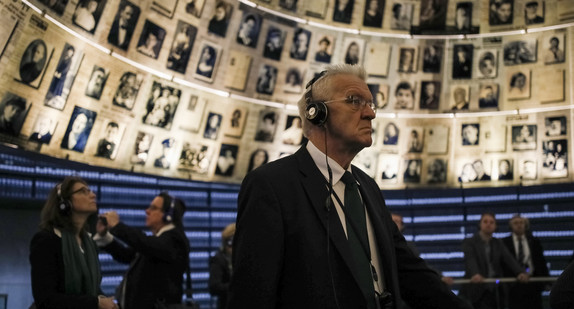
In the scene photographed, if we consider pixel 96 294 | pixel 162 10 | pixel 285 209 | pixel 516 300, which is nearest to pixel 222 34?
pixel 162 10

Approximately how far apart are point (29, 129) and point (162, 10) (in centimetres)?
238

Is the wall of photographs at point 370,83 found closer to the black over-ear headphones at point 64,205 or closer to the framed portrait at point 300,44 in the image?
the framed portrait at point 300,44

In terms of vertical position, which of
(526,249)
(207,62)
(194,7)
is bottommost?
(526,249)

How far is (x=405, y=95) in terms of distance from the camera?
10.6m

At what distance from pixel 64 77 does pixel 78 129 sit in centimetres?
61

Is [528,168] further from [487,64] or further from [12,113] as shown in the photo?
[12,113]

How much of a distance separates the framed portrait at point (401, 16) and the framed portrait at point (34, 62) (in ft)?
16.8

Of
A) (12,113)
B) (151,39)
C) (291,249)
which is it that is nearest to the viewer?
(291,249)

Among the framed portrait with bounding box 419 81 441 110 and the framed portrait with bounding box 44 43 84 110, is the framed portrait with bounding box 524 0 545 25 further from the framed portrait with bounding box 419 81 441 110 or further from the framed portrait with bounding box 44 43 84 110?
the framed portrait with bounding box 44 43 84 110

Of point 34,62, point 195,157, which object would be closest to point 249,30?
point 195,157

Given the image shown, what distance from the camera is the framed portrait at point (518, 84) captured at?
1020cm

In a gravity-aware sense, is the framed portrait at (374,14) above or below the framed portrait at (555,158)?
above

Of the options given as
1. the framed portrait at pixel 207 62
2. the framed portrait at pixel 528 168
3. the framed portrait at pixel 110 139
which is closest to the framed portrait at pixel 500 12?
the framed portrait at pixel 528 168

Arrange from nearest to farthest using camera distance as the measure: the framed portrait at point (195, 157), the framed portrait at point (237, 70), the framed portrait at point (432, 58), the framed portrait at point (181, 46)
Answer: the framed portrait at point (181, 46) → the framed portrait at point (195, 157) → the framed portrait at point (237, 70) → the framed portrait at point (432, 58)
